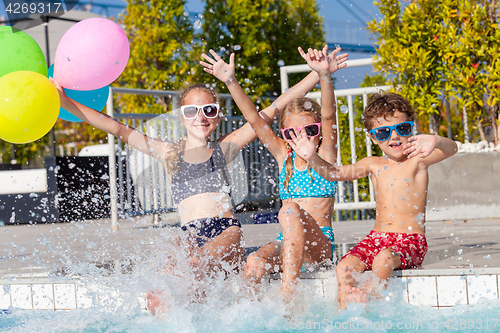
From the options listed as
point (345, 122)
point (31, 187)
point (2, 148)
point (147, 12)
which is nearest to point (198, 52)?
point (147, 12)

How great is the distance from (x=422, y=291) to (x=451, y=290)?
0.16 metres

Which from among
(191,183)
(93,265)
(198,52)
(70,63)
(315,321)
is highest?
(198,52)

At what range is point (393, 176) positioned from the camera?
320 cm

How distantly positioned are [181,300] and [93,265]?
915mm

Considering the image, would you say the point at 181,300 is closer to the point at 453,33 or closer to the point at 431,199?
the point at 431,199

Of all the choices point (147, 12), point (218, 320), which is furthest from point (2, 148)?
point (218, 320)

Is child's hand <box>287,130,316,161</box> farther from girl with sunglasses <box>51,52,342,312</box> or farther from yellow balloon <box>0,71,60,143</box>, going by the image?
yellow balloon <box>0,71,60,143</box>

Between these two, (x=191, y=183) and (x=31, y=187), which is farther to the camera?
(x=31, y=187)

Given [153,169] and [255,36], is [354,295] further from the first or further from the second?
[255,36]

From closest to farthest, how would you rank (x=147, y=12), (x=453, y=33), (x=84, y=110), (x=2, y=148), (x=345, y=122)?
(x=84, y=110) < (x=453, y=33) < (x=345, y=122) < (x=147, y=12) < (x=2, y=148)

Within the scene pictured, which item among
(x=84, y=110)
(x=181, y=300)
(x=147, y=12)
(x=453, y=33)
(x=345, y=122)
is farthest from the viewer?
(x=147, y=12)

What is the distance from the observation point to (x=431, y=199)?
5906mm

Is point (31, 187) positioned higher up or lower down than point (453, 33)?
lower down

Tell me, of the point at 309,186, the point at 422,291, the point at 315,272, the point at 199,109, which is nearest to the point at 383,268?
the point at 422,291
